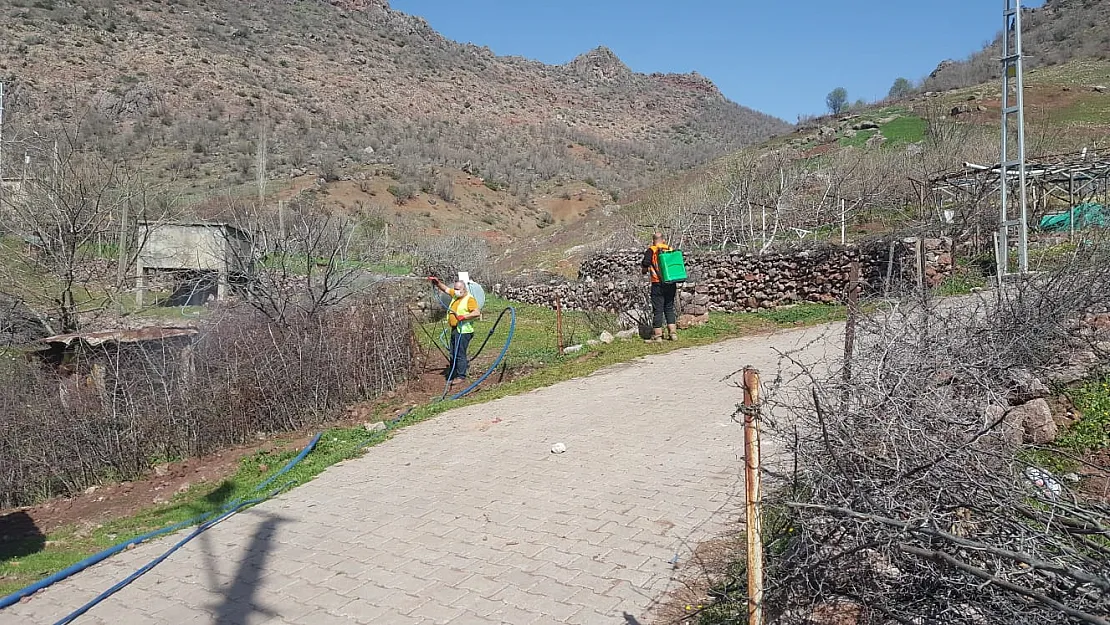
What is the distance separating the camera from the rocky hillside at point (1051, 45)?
50969 mm

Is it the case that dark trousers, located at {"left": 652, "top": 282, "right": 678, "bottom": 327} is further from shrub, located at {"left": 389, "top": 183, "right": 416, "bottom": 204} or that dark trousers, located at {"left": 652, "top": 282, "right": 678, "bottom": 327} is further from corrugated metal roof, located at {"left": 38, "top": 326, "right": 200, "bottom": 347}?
shrub, located at {"left": 389, "top": 183, "right": 416, "bottom": 204}

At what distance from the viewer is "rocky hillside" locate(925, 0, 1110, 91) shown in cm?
5097

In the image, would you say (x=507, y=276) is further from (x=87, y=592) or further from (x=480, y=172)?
(x=480, y=172)

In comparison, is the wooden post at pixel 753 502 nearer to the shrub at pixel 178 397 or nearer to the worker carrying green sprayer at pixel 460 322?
the shrub at pixel 178 397

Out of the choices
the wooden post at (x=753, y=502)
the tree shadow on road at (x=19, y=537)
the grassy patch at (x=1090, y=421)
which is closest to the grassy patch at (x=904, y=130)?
the grassy patch at (x=1090, y=421)

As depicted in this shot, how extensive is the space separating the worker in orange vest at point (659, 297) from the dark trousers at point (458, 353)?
3.17m

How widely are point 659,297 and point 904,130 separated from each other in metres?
30.0

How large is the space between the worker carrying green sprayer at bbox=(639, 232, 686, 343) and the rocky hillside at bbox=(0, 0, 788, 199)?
908 inches

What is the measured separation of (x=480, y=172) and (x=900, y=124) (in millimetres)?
24995

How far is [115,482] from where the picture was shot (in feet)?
29.7

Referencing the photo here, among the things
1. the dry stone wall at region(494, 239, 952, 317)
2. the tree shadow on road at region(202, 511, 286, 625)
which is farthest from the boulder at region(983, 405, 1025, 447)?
the dry stone wall at region(494, 239, 952, 317)

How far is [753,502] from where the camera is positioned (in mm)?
3348

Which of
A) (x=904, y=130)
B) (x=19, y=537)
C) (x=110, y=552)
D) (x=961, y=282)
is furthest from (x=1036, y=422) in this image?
(x=904, y=130)

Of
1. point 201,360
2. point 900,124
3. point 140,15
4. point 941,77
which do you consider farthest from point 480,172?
point 201,360
